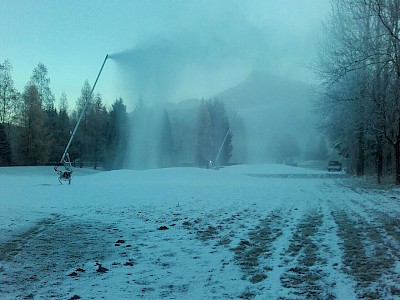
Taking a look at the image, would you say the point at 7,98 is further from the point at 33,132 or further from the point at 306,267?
the point at 306,267

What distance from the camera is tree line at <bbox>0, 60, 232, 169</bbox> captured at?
5553cm

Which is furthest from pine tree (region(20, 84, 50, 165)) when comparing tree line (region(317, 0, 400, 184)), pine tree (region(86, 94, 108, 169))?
tree line (region(317, 0, 400, 184))

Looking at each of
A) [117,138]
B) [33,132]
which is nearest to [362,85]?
[33,132]

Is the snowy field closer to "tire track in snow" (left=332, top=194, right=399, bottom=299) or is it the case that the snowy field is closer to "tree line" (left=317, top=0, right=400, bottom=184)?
"tire track in snow" (left=332, top=194, right=399, bottom=299)

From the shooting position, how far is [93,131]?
7256 cm

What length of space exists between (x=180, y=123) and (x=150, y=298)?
122207 mm

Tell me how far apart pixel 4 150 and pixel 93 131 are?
761 inches

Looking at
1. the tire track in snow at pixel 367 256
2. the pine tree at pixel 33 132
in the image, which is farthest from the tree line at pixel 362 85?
the pine tree at pixel 33 132

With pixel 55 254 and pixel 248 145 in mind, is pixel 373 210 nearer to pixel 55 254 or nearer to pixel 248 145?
pixel 55 254

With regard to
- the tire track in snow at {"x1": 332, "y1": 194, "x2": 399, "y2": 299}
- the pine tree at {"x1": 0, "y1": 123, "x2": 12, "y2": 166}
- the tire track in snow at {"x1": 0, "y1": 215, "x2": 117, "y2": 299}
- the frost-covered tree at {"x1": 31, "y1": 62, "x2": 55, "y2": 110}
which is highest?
the frost-covered tree at {"x1": 31, "y1": 62, "x2": 55, "y2": 110}

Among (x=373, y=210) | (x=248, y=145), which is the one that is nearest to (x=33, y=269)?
(x=373, y=210)

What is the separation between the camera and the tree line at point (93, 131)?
55.5m

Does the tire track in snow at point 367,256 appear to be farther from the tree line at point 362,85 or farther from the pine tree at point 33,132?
the pine tree at point 33,132

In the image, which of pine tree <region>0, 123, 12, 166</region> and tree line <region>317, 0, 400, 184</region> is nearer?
tree line <region>317, 0, 400, 184</region>
